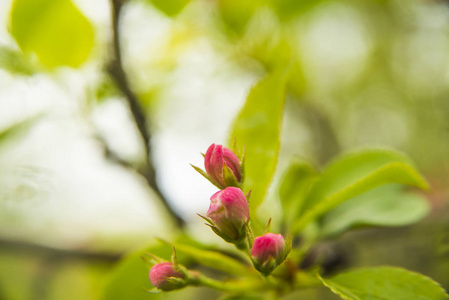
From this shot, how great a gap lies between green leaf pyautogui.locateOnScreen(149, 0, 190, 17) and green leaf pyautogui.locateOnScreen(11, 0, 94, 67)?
131 millimetres

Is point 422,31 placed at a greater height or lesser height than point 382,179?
greater

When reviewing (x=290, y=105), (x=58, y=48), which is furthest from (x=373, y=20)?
(x=58, y=48)

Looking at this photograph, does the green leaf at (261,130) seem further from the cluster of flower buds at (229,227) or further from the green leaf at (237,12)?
the green leaf at (237,12)

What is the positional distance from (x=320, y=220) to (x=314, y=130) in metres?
1.01

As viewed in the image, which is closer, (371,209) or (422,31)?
(371,209)

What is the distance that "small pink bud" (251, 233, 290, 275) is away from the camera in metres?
0.39

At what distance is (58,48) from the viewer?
2.23 ft

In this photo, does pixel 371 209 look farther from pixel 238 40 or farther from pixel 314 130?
pixel 314 130

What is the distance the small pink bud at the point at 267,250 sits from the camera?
388 mm

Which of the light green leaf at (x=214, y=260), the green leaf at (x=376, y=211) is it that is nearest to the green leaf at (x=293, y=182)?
the green leaf at (x=376, y=211)

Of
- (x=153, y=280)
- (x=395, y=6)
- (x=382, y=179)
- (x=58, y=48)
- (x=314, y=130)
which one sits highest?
(x=395, y=6)

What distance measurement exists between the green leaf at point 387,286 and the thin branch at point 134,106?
41 centimetres

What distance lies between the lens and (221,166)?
0.44m

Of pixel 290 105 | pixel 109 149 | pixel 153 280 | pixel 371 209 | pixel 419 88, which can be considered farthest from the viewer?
pixel 419 88
